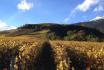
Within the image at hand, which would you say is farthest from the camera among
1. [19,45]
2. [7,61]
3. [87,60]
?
[19,45]

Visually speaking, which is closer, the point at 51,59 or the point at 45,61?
the point at 45,61

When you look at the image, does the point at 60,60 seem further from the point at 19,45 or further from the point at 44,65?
the point at 19,45

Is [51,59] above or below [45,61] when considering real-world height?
above

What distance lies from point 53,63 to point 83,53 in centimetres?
350

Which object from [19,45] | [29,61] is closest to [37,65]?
[29,61]

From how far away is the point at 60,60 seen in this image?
3631 cm

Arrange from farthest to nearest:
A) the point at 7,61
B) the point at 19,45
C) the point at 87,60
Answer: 1. the point at 19,45
2. the point at 7,61
3. the point at 87,60

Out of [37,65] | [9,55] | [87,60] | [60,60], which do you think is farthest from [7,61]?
[87,60]

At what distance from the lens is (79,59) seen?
121 ft

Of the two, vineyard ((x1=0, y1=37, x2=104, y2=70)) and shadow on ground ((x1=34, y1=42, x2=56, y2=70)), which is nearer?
vineyard ((x1=0, y1=37, x2=104, y2=70))

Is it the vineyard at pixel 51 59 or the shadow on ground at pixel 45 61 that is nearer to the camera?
the vineyard at pixel 51 59

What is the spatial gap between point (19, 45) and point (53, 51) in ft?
20.2

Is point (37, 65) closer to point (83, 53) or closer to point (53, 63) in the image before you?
point (53, 63)

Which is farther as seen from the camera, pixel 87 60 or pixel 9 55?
pixel 9 55
